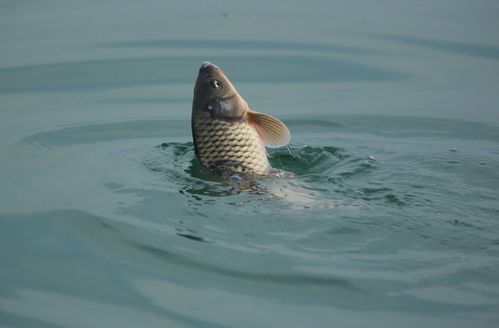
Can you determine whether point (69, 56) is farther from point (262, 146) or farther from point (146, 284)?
point (146, 284)

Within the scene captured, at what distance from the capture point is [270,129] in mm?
6754

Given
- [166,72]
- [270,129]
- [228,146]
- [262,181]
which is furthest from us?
[166,72]

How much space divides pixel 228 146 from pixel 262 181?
1.13 feet

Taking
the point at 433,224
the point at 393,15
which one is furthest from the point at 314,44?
the point at 433,224

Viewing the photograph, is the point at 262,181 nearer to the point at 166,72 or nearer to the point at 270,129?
→ the point at 270,129

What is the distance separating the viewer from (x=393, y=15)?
452 inches

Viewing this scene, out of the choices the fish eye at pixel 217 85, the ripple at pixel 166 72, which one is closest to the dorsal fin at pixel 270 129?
the fish eye at pixel 217 85

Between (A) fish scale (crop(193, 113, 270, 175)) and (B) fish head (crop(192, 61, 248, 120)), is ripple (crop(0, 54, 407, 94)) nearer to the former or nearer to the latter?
(B) fish head (crop(192, 61, 248, 120))

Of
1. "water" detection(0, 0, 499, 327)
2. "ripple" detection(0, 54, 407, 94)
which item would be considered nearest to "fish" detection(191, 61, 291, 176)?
"water" detection(0, 0, 499, 327)

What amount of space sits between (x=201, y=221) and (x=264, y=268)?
28.8 inches

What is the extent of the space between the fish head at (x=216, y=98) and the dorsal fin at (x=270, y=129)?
9 centimetres

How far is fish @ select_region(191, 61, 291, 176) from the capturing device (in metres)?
6.57

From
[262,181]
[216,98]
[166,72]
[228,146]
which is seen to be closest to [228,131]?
[228,146]

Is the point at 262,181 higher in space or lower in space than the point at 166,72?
lower
